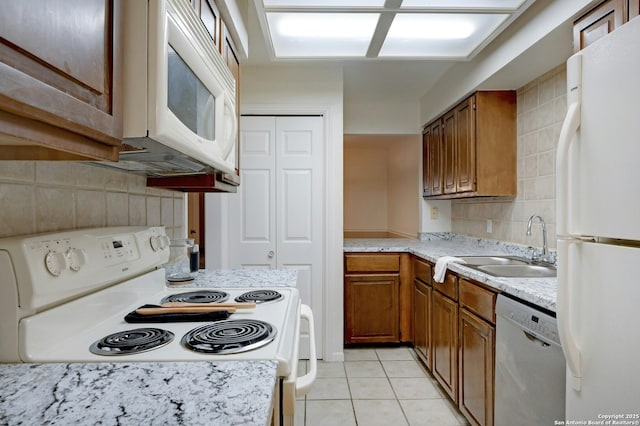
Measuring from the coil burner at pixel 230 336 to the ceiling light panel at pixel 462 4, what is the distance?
1602 mm

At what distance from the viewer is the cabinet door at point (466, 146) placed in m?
2.59

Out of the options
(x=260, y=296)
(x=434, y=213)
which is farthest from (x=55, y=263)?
(x=434, y=213)

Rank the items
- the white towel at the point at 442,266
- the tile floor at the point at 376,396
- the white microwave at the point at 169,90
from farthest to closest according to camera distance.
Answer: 1. the white towel at the point at 442,266
2. the tile floor at the point at 376,396
3. the white microwave at the point at 169,90

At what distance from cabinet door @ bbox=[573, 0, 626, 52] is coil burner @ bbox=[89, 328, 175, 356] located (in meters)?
1.82

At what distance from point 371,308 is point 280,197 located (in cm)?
125

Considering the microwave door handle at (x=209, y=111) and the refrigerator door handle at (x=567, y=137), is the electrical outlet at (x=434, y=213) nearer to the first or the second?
the refrigerator door handle at (x=567, y=137)

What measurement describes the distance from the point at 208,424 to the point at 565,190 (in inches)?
44.1

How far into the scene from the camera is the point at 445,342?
2213 millimetres

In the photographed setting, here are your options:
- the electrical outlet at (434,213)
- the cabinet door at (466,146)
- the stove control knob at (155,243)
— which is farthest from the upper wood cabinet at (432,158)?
the stove control knob at (155,243)

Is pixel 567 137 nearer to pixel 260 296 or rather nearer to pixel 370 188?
pixel 260 296

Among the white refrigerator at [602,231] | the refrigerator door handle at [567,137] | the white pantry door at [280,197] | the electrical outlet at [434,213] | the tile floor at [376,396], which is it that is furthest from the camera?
the electrical outlet at [434,213]

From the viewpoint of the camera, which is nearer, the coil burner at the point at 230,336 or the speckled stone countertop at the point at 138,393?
the speckled stone countertop at the point at 138,393

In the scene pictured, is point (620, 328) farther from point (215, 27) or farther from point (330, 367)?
point (330, 367)

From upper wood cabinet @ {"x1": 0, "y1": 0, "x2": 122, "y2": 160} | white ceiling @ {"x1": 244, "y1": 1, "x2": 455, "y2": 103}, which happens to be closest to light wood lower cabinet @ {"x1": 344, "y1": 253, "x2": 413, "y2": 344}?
white ceiling @ {"x1": 244, "y1": 1, "x2": 455, "y2": 103}
